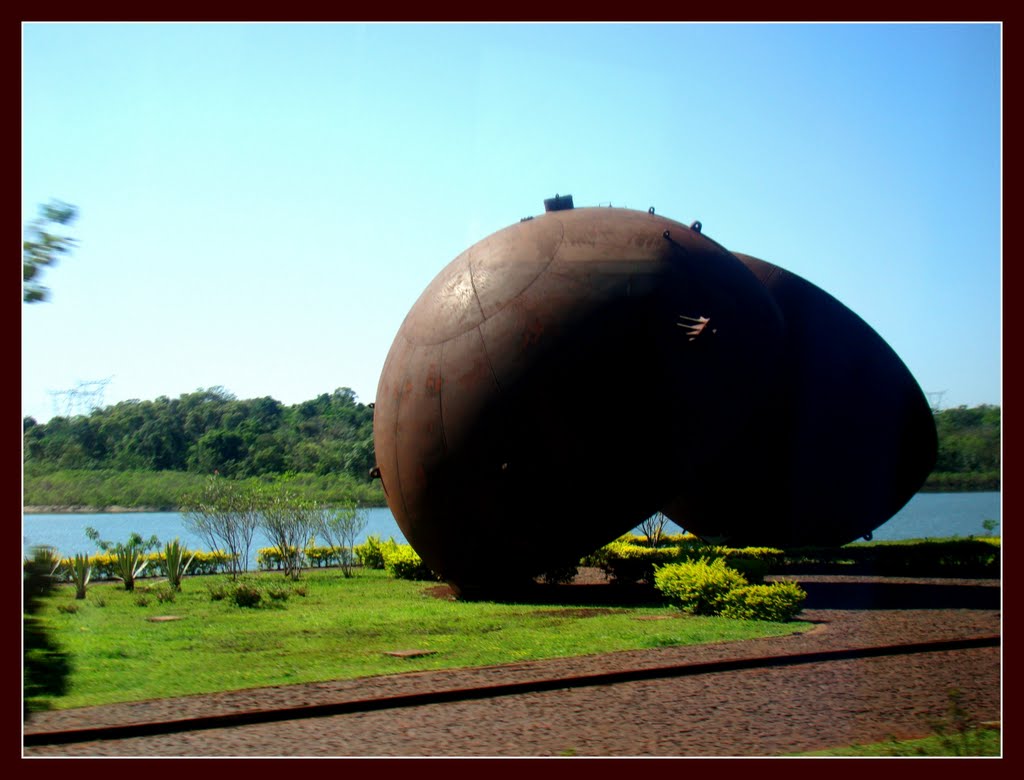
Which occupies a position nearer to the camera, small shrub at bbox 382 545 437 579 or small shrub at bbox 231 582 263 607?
small shrub at bbox 231 582 263 607

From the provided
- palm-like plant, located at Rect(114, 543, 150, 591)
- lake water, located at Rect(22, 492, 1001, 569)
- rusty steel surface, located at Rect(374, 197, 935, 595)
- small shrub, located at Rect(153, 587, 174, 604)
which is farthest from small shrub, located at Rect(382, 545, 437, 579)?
palm-like plant, located at Rect(114, 543, 150, 591)

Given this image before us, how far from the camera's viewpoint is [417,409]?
45.2ft

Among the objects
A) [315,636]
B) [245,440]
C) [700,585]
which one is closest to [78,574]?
[315,636]

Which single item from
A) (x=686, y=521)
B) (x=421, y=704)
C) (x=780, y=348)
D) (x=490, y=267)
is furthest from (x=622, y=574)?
(x=421, y=704)

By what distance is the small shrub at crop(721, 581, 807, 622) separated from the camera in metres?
12.5

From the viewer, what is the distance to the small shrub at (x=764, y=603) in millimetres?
12523

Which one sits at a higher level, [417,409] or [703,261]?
[703,261]

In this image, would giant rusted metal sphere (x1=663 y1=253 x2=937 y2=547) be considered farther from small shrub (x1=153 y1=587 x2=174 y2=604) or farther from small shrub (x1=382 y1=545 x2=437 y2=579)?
small shrub (x1=153 y1=587 x2=174 y2=604)

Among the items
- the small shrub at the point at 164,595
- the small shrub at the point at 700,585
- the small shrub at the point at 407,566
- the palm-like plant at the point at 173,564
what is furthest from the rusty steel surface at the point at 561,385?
the palm-like plant at the point at 173,564

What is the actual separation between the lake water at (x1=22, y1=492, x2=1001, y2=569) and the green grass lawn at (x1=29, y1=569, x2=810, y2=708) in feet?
15.2

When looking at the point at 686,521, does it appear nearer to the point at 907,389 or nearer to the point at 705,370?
the point at 907,389

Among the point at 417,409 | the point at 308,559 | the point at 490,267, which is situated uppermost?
the point at 490,267

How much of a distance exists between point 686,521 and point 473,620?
771 centimetres

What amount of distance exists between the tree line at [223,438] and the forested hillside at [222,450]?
0.10 feet
